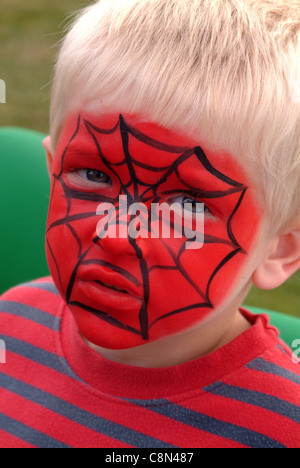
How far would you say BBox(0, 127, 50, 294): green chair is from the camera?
183 centimetres

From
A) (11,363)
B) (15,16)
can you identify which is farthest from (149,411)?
(15,16)

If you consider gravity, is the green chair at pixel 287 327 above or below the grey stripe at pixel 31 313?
below

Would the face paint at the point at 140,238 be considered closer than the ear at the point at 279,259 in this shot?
Yes

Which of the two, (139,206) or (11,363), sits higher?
(139,206)

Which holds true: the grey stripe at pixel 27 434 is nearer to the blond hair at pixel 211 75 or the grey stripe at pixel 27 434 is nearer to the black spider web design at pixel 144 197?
the black spider web design at pixel 144 197

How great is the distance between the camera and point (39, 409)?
4.26 ft

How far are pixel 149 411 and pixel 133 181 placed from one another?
440 millimetres

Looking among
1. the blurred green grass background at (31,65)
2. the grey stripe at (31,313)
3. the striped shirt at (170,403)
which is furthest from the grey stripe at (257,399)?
the blurred green grass background at (31,65)

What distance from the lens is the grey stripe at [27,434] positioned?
125cm

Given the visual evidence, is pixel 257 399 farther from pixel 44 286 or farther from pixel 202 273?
pixel 44 286

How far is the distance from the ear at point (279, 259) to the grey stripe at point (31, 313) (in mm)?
457

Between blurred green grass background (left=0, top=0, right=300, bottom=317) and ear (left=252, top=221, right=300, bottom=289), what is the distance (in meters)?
1.52

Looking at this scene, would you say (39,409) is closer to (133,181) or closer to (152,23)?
(133,181)

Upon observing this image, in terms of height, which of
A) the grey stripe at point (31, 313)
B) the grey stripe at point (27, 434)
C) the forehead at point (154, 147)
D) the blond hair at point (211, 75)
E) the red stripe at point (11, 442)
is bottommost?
the red stripe at point (11, 442)
